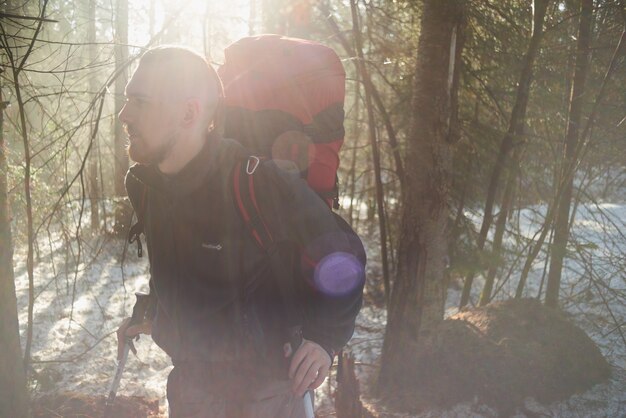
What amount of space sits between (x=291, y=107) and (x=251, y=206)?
50cm

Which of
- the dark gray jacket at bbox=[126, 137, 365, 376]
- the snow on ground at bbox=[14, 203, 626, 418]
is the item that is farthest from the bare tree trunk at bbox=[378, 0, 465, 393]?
the dark gray jacket at bbox=[126, 137, 365, 376]

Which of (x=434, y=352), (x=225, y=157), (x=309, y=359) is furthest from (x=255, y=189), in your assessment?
(x=434, y=352)

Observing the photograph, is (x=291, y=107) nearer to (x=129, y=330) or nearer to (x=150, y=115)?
(x=150, y=115)

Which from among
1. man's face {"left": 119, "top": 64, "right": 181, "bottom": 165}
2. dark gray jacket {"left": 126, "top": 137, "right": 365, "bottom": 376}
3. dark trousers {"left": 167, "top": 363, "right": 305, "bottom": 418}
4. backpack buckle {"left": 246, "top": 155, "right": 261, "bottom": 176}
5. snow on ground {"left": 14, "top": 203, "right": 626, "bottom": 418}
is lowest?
snow on ground {"left": 14, "top": 203, "right": 626, "bottom": 418}

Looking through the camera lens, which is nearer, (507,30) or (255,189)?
(255,189)

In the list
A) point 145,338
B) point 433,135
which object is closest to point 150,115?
point 433,135

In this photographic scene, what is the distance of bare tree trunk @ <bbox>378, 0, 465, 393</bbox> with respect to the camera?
5352mm

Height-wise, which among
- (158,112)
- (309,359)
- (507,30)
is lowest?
(309,359)

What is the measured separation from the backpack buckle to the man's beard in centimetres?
28

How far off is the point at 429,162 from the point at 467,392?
2536 mm

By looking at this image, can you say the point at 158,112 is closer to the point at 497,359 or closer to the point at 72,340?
the point at 497,359

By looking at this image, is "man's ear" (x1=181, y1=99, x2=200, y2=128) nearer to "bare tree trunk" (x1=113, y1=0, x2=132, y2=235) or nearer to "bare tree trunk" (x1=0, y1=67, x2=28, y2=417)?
"bare tree trunk" (x1=113, y1=0, x2=132, y2=235)

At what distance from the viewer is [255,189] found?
182 cm

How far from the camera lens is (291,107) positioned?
81.9 inches
